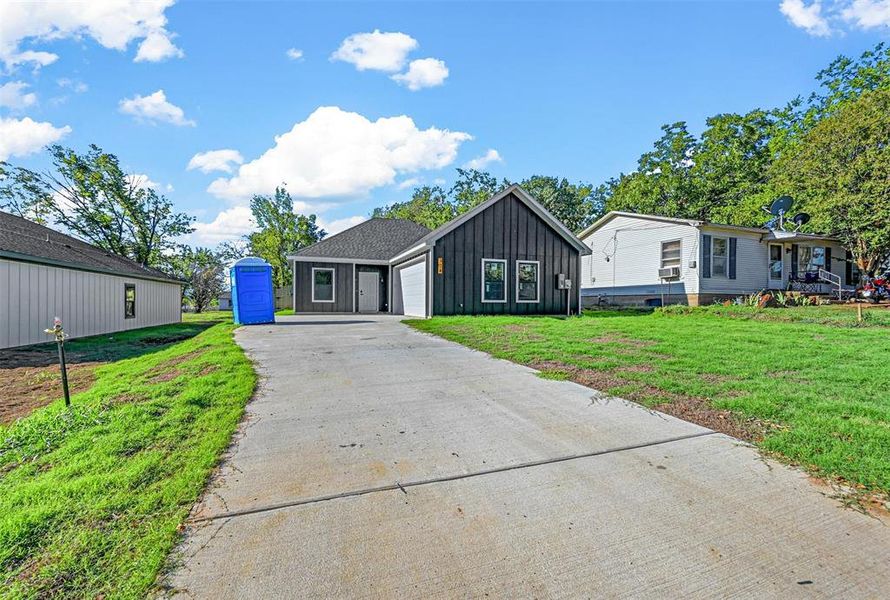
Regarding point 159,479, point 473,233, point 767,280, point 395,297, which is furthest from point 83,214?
point 767,280

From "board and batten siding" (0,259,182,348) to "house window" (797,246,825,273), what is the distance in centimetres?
2801

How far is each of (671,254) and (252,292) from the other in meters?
16.8

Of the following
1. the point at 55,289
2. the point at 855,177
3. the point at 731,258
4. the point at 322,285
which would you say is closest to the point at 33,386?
the point at 55,289

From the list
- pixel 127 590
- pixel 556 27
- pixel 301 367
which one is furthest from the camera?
pixel 556 27

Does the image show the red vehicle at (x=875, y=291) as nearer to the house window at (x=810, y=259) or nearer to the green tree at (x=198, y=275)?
the house window at (x=810, y=259)

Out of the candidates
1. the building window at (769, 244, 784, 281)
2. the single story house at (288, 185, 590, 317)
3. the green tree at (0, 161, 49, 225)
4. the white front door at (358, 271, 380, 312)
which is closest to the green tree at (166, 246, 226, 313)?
the green tree at (0, 161, 49, 225)

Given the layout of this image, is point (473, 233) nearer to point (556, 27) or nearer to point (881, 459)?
point (556, 27)

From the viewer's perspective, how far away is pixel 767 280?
58.9ft

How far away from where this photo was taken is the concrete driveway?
1.77 meters

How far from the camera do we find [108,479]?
261cm

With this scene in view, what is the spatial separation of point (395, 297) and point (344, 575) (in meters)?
16.2

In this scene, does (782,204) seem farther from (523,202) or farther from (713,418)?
(713,418)

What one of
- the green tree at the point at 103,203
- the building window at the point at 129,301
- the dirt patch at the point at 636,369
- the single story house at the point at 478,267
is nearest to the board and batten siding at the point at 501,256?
the single story house at the point at 478,267

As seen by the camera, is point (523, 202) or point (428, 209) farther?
point (428, 209)
